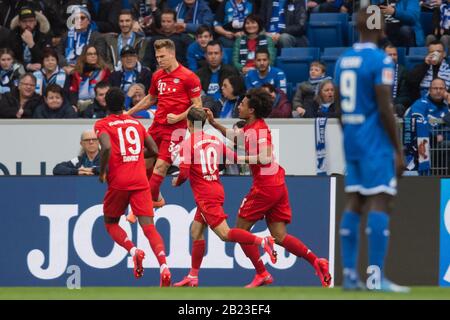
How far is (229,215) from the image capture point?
1642cm

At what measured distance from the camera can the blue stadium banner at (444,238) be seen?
1590 cm

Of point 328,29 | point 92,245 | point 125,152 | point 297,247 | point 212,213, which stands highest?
point 328,29

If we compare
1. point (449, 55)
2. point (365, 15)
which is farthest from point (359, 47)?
point (449, 55)

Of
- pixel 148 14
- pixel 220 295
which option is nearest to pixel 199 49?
pixel 148 14

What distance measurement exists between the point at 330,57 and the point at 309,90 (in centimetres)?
131

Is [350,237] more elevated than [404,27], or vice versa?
[404,27]

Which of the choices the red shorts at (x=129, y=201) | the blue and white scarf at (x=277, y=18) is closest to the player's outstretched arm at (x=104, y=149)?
the red shorts at (x=129, y=201)

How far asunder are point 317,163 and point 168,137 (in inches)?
112

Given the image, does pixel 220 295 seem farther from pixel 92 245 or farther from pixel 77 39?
pixel 77 39

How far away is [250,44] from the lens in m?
19.3

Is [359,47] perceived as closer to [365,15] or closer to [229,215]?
[365,15]

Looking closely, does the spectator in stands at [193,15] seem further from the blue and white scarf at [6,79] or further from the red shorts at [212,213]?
the red shorts at [212,213]

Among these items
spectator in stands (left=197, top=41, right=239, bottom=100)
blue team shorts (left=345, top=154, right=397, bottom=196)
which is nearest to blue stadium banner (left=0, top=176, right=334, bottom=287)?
spectator in stands (left=197, top=41, right=239, bottom=100)

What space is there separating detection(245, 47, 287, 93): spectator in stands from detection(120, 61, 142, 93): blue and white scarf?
1.59 meters
